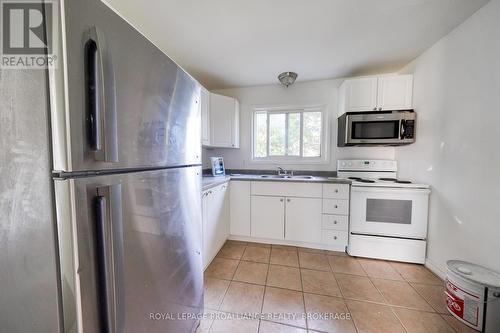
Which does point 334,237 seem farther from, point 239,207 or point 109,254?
point 109,254

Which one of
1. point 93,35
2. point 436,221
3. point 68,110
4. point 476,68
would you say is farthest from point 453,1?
point 68,110

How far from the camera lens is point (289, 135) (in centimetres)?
302

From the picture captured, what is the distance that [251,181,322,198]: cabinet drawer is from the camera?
7.78 ft

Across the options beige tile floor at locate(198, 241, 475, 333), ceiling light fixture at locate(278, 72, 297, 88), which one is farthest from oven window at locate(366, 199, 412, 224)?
ceiling light fixture at locate(278, 72, 297, 88)

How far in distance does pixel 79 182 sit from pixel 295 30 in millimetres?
1939

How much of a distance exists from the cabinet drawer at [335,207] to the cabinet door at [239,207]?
101 cm

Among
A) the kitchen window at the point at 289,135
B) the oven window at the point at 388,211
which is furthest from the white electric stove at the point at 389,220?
the kitchen window at the point at 289,135

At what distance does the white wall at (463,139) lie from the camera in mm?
1383

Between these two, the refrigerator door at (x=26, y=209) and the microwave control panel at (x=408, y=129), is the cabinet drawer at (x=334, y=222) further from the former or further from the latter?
the refrigerator door at (x=26, y=209)

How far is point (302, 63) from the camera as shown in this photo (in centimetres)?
229

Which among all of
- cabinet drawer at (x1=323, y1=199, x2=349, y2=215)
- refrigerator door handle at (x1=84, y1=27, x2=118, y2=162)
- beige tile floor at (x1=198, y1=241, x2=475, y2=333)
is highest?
refrigerator door handle at (x1=84, y1=27, x2=118, y2=162)

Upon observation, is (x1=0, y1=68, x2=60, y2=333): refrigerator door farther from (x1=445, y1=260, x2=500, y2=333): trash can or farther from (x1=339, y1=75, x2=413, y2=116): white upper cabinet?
(x1=339, y1=75, x2=413, y2=116): white upper cabinet

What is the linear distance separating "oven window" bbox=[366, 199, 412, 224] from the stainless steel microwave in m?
0.74

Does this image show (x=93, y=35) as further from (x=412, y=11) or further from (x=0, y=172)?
(x=412, y=11)
